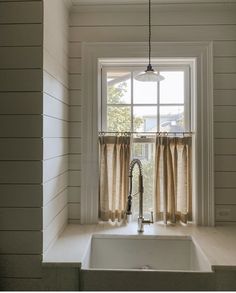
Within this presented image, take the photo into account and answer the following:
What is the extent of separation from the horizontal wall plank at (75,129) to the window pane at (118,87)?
31 cm

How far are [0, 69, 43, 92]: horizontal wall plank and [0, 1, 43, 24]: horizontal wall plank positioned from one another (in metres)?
0.26

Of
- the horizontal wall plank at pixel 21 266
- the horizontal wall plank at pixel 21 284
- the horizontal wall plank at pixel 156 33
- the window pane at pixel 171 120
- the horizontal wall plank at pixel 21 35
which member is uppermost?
the horizontal wall plank at pixel 156 33

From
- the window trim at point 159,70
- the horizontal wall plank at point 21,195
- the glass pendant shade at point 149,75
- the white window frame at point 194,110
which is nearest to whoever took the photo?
the horizontal wall plank at point 21,195

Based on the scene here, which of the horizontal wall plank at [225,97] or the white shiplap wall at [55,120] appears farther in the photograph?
the horizontal wall plank at [225,97]

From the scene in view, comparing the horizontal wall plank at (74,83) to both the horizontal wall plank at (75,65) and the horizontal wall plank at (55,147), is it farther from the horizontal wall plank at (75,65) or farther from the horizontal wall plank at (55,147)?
the horizontal wall plank at (55,147)

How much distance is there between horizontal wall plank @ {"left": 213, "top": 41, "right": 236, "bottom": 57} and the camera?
192cm

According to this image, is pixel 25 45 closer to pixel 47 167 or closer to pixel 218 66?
pixel 47 167

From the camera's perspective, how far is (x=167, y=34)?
1938 mm

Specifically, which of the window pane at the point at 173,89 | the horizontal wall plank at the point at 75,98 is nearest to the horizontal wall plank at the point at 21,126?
the horizontal wall plank at the point at 75,98

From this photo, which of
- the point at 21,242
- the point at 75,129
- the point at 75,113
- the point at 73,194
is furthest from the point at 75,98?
the point at 21,242

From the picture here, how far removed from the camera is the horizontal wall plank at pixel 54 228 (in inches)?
56.0

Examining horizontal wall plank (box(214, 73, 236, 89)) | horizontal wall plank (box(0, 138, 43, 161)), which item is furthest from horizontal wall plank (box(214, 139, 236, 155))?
horizontal wall plank (box(0, 138, 43, 161))

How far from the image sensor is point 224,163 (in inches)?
75.5

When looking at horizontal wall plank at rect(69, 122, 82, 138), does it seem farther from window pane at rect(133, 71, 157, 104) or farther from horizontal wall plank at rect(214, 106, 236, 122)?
horizontal wall plank at rect(214, 106, 236, 122)
